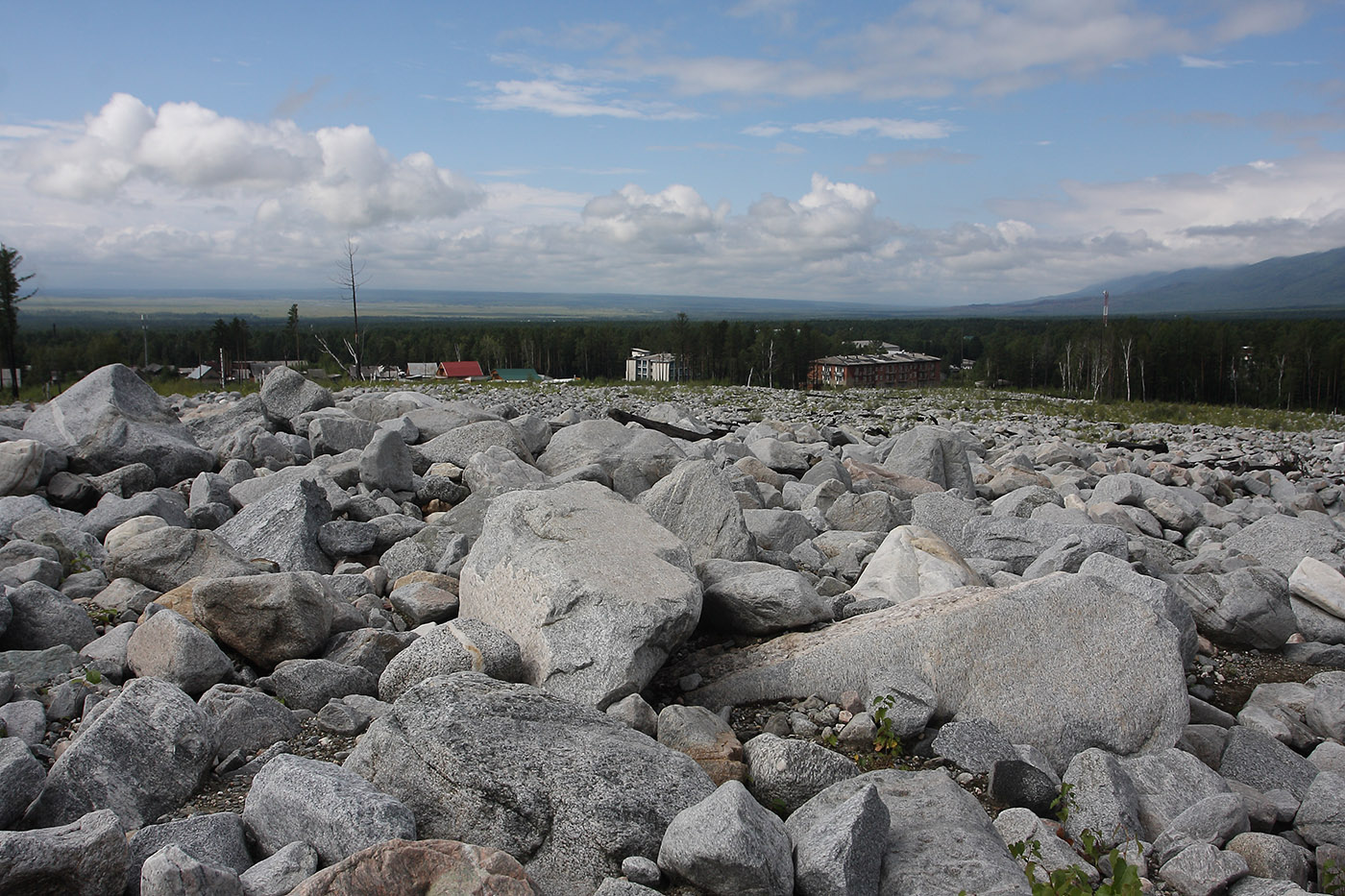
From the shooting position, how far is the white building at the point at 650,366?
74.9m

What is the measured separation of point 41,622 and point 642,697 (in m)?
4.26

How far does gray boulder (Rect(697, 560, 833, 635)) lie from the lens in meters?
6.31

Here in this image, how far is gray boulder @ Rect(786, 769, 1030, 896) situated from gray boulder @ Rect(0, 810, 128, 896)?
279cm

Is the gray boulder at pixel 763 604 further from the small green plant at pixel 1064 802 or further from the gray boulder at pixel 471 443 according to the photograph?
the gray boulder at pixel 471 443

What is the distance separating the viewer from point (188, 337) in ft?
257

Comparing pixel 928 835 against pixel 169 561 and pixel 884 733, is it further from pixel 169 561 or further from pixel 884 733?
pixel 169 561

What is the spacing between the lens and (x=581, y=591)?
549 cm

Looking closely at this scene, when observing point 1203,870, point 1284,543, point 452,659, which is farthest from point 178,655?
point 1284,543

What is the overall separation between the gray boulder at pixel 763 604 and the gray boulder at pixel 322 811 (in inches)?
122

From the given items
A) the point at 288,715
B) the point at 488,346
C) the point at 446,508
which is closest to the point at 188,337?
the point at 488,346

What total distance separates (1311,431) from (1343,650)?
2984cm

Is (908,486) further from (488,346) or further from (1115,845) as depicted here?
(488,346)

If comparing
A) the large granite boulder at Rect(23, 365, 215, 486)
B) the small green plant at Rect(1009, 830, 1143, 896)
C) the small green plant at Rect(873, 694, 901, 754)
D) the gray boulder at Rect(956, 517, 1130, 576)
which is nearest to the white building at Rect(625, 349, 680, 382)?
the large granite boulder at Rect(23, 365, 215, 486)

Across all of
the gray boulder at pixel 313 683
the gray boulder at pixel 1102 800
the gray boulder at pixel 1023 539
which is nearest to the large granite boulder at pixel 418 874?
the gray boulder at pixel 313 683
